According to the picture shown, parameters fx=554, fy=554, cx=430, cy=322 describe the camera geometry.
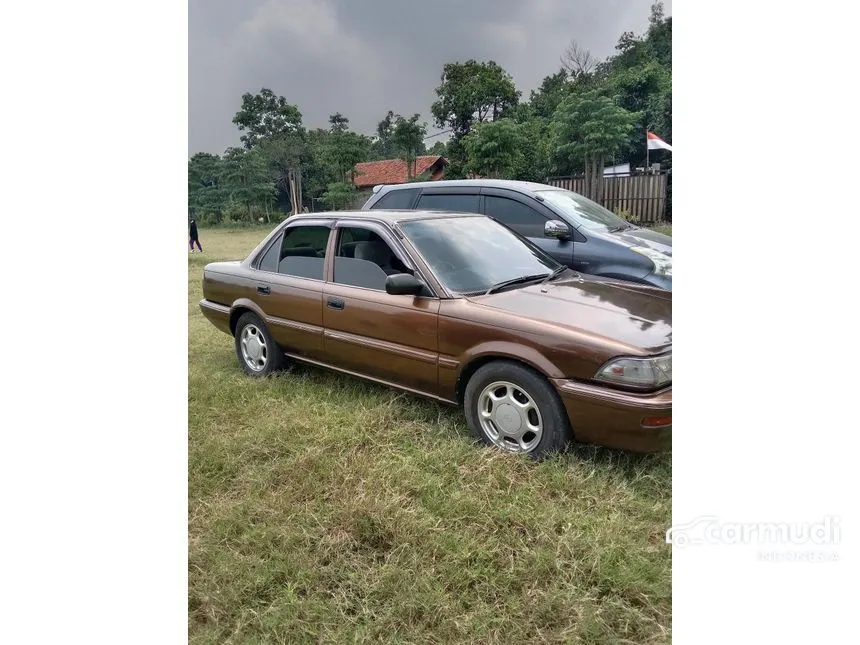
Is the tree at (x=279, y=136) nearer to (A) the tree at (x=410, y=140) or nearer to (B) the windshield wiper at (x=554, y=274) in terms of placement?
(A) the tree at (x=410, y=140)

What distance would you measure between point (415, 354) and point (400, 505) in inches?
39.5

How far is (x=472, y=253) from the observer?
11.9 feet

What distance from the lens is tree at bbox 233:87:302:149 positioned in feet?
27.6

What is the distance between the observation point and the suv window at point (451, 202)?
19.4 feet

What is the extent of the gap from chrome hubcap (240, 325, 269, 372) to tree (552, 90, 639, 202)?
470 inches

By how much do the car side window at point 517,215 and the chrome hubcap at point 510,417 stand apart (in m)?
2.80

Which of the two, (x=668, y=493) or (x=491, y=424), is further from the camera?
(x=491, y=424)

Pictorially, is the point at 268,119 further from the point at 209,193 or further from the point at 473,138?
the point at 209,193

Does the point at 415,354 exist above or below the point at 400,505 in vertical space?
above

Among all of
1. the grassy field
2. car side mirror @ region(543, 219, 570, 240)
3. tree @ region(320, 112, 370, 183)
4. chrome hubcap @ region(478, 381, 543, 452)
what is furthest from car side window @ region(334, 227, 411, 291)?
tree @ region(320, 112, 370, 183)

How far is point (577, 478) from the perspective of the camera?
2.73 meters

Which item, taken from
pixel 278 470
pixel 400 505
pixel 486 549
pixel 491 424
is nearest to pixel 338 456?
pixel 278 470

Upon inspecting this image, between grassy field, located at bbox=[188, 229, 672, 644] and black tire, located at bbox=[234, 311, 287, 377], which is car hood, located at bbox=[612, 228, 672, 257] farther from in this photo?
black tire, located at bbox=[234, 311, 287, 377]
